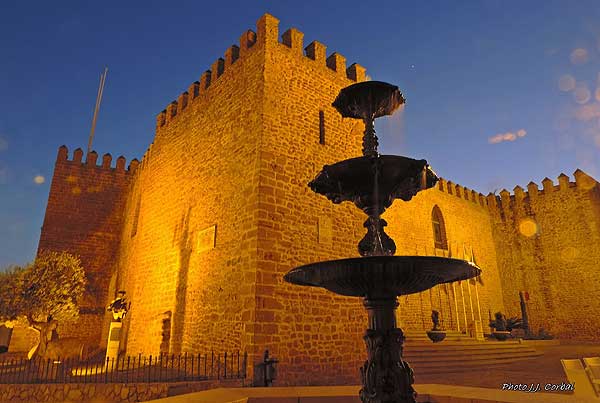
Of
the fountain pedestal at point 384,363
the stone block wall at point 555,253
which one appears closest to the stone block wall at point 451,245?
the stone block wall at point 555,253

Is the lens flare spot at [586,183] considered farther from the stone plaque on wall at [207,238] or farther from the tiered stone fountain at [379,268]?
the tiered stone fountain at [379,268]

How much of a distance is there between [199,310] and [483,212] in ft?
64.0

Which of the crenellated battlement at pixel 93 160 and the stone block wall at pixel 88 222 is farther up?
the crenellated battlement at pixel 93 160

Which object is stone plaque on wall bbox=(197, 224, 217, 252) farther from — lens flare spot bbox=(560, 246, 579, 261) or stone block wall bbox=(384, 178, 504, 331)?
lens flare spot bbox=(560, 246, 579, 261)

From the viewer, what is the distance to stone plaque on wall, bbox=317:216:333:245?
9.41m

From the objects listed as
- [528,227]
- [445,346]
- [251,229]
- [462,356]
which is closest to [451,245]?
[528,227]

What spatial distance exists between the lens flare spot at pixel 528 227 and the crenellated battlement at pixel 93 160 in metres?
22.7

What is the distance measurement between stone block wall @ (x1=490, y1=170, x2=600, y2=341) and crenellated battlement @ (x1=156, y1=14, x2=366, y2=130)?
51.7ft

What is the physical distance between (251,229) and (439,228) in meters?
13.9

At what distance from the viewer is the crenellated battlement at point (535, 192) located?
20172 millimetres

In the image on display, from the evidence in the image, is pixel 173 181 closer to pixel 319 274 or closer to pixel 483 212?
pixel 319 274

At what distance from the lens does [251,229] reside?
332 inches

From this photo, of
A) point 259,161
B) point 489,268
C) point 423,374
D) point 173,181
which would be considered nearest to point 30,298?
point 173,181

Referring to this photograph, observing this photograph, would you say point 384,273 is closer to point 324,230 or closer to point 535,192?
point 324,230
